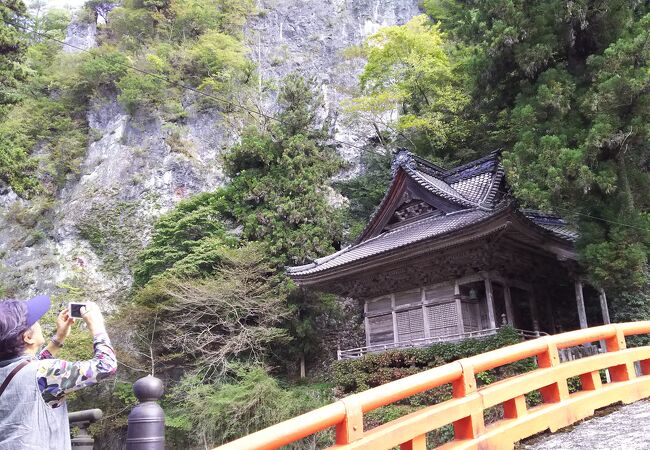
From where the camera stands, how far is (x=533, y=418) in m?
3.96

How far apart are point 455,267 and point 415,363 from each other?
97.6 inches

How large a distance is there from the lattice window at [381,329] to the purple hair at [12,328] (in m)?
11.6

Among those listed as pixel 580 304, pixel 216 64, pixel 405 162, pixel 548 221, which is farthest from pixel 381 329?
pixel 216 64

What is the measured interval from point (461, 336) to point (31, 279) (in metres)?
20.7

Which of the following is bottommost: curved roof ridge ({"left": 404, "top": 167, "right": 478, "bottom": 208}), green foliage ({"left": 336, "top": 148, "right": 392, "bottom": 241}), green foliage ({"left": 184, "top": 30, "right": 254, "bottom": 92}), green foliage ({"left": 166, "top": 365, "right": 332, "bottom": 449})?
green foliage ({"left": 166, "top": 365, "right": 332, "bottom": 449})

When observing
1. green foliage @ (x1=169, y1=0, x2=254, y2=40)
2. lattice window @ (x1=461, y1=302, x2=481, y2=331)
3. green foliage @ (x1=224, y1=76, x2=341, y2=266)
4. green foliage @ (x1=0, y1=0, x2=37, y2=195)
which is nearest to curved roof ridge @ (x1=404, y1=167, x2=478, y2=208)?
lattice window @ (x1=461, y1=302, x2=481, y2=331)

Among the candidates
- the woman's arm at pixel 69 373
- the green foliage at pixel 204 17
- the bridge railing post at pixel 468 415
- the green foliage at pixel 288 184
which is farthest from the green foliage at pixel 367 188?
the woman's arm at pixel 69 373

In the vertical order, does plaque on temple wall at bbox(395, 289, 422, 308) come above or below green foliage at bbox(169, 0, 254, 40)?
below

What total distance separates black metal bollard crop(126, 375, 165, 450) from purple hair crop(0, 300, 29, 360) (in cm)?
60

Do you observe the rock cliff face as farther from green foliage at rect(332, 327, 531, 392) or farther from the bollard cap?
the bollard cap

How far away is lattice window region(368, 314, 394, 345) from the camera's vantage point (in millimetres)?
13133

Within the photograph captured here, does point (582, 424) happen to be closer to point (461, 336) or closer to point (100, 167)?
point (461, 336)

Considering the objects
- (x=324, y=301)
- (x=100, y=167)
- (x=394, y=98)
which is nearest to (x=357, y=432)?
(x=324, y=301)

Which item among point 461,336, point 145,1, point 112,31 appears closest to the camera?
point 461,336
